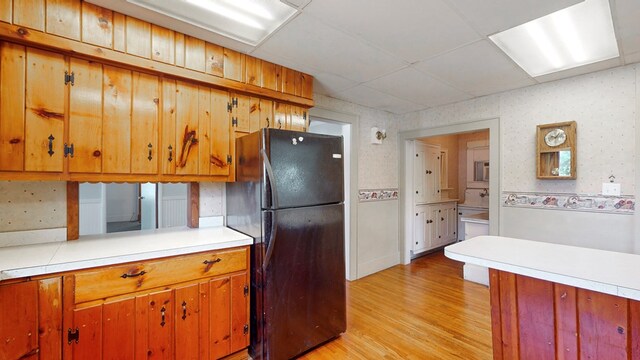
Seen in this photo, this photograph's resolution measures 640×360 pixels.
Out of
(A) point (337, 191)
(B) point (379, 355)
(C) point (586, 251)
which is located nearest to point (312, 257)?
(A) point (337, 191)

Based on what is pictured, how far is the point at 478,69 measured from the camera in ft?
8.29

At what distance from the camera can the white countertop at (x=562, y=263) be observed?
1.12m

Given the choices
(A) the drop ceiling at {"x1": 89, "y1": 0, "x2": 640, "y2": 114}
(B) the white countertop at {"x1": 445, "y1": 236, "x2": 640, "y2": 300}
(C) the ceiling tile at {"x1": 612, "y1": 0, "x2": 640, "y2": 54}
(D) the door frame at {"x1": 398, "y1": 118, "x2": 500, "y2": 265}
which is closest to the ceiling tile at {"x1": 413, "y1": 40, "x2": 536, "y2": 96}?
(A) the drop ceiling at {"x1": 89, "y1": 0, "x2": 640, "y2": 114}

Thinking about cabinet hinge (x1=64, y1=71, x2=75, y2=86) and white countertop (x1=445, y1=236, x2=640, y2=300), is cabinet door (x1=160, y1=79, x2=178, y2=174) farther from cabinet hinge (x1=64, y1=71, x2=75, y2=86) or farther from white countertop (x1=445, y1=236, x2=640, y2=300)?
white countertop (x1=445, y1=236, x2=640, y2=300)

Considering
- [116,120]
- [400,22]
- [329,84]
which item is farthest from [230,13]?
[329,84]

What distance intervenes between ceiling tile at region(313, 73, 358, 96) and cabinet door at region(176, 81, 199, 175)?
1189mm

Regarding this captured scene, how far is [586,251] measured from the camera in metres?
1.51

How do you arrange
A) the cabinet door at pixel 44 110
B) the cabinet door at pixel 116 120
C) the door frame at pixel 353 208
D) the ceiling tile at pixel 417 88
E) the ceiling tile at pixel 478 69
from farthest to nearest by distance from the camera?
1. the door frame at pixel 353 208
2. the ceiling tile at pixel 417 88
3. the ceiling tile at pixel 478 69
4. the cabinet door at pixel 116 120
5. the cabinet door at pixel 44 110

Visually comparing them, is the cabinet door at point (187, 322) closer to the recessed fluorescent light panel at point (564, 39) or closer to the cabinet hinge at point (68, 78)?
the cabinet hinge at point (68, 78)

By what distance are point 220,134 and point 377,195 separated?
2426 mm

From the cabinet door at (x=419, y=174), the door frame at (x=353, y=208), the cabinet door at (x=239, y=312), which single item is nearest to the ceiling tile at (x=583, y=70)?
the cabinet door at (x=419, y=174)

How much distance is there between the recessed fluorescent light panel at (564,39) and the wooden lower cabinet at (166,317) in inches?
102

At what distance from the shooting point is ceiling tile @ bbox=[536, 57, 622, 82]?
2359 mm

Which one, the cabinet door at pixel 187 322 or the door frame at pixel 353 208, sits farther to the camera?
the door frame at pixel 353 208
